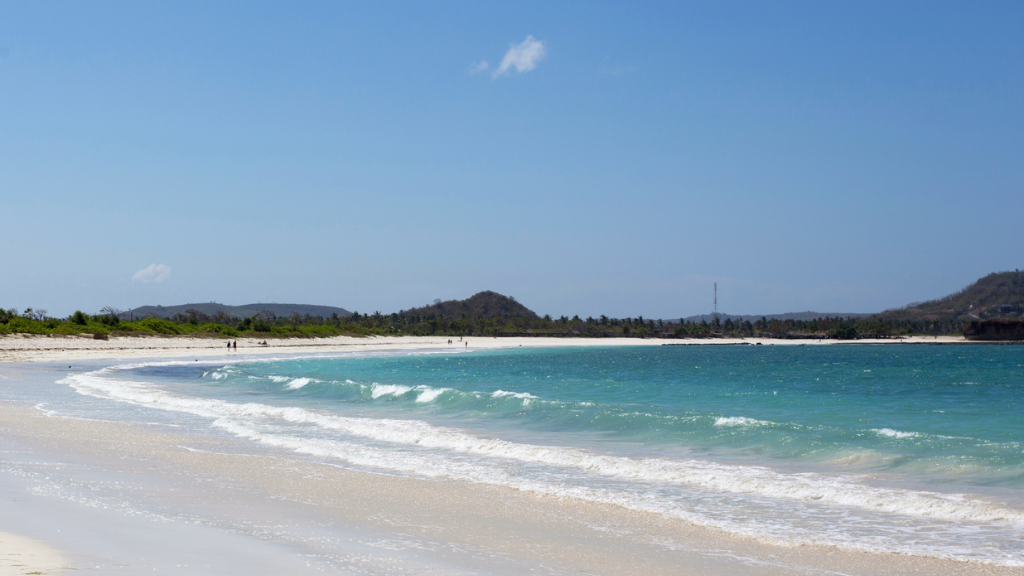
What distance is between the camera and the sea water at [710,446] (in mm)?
8422

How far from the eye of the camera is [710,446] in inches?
553

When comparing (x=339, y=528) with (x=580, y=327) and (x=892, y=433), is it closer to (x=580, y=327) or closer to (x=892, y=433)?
(x=892, y=433)

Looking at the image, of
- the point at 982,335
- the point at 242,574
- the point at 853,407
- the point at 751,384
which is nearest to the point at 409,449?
the point at 242,574

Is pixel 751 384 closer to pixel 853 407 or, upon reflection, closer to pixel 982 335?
pixel 853 407

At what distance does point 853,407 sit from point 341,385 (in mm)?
18246

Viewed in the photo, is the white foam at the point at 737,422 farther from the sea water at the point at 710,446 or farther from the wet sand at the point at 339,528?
the wet sand at the point at 339,528

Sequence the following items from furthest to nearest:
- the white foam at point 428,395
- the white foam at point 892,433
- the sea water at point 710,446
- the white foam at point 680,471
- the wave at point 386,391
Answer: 1. the wave at point 386,391
2. the white foam at point 428,395
3. the white foam at point 892,433
4. the white foam at point 680,471
5. the sea water at point 710,446

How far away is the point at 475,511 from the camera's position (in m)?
8.63

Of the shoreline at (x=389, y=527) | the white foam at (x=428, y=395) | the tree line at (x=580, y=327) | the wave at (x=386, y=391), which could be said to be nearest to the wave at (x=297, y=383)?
the wave at (x=386, y=391)

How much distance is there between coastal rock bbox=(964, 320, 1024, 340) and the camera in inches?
5635

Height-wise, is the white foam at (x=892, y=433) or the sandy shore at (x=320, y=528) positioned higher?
the sandy shore at (x=320, y=528)

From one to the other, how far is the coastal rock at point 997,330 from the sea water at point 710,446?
459 feet

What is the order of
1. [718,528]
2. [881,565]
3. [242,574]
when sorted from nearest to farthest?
1. [242,574]
2. [881,565]
3. [718,528]

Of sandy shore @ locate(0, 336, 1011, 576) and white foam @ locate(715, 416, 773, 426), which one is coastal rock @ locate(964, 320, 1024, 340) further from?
sandy shore @ locate(0, 336, 1011, 576)
